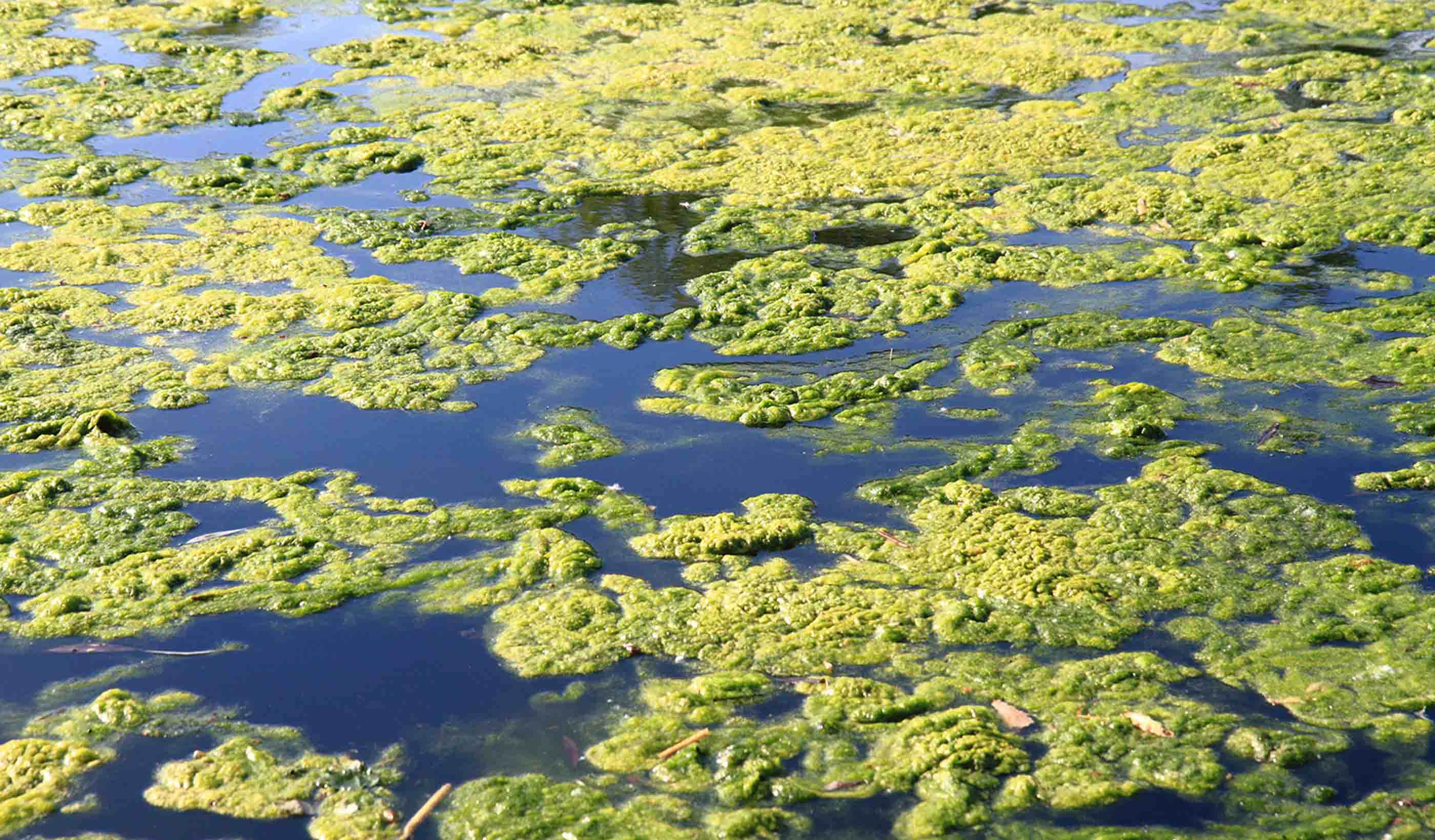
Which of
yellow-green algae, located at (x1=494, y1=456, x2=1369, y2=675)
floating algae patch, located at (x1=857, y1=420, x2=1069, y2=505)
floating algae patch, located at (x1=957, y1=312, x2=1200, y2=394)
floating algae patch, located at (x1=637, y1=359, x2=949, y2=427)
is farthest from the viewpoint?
floating algae patch, located at (x1=957, y1=312, x2=1200, y2=394)

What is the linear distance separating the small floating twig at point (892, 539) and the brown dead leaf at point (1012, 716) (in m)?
0.88

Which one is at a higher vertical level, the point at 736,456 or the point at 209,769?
the point at 736,456

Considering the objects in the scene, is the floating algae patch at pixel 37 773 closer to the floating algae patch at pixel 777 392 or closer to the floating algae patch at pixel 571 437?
the floating algae patch at pixel 571 437

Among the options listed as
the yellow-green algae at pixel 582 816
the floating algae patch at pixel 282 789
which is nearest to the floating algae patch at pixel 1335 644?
the yellow-green algae at pixel 582 816

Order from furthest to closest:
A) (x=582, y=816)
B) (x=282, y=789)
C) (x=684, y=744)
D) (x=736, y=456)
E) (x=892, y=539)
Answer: (x=736, y=456) → (x=892, y=539) → (x=684, y=744) → (x=282, y=789) → (x=582, y=816)

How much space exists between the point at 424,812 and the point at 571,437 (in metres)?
2.20

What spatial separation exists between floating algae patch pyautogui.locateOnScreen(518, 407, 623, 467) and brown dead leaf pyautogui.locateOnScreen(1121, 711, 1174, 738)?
95.8 inches

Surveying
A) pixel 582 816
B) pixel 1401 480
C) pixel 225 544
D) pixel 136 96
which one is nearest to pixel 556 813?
pixel 582 816

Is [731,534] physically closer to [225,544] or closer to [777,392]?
[777,392]

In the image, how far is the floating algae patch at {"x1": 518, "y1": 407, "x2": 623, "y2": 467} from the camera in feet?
17.1

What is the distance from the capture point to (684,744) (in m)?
3.62

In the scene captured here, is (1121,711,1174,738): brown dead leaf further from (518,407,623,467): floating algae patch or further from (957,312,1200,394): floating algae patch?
(518,407,623,467): floating algae patch

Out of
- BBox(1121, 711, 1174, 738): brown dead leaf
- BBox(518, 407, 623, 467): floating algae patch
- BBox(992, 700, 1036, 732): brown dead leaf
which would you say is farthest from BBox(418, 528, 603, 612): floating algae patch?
BBox(1121, 711, 1174, 738): brown dead leaf

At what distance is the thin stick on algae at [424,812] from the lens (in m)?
3.34
